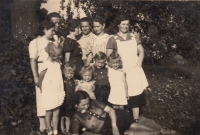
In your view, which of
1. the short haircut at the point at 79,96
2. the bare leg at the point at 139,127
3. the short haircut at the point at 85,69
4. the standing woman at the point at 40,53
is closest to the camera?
the short haircut at the point at 79,96

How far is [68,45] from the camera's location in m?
3.60

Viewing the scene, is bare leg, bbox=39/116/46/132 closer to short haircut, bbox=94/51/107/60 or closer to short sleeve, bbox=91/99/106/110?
short sleeve, bbox=91/99/106/110

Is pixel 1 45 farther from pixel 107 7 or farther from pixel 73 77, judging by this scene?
pixel 107 7

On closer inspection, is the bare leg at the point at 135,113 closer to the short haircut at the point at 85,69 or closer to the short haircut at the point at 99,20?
the short haircut at the point at 85,69

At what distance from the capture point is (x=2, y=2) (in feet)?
12.0

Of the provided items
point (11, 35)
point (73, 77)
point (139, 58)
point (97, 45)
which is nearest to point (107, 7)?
point (97, 45)

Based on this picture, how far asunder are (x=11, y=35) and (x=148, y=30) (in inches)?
82.8

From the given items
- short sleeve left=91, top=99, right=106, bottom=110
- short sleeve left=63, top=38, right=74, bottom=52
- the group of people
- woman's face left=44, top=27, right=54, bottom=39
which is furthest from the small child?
woman's face left=44, top=27, right=54, bottom=39

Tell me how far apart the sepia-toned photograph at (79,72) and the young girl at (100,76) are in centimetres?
1

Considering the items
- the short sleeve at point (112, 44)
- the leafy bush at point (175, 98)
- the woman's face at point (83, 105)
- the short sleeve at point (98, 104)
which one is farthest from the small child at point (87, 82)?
the leafy bush at point (175, 98)

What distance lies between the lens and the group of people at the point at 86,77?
3367 mm

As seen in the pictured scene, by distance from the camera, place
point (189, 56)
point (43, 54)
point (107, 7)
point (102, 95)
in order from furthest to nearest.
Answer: point (189, 56) → point (107, 7) → point (102, 95) → point (43, 54)

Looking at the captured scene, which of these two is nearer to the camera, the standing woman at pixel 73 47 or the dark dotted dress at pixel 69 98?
the dark dotted dress at pixel 69 98

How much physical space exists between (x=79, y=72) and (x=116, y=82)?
52 cm
